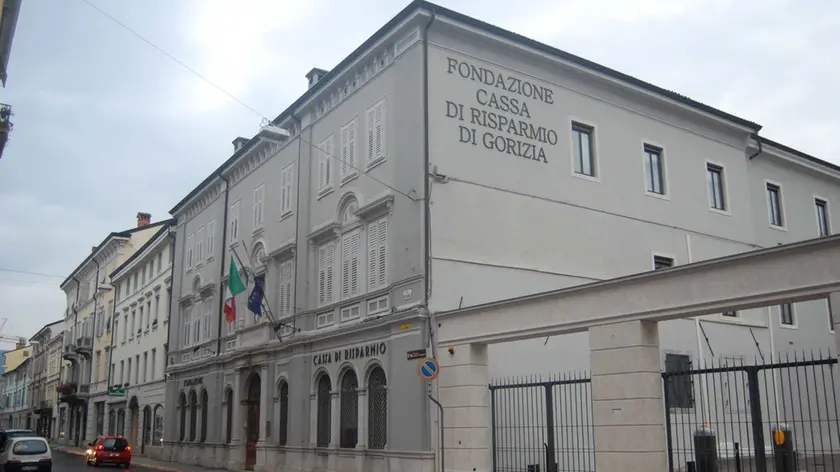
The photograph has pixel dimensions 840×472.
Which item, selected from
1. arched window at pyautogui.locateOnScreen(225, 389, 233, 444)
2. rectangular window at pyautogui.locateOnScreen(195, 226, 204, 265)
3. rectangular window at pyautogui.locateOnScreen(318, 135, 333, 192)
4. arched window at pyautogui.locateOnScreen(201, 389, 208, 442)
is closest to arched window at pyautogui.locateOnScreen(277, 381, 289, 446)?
arched window at pyautogui.locateOnScreen(225, 389, 233, 444)

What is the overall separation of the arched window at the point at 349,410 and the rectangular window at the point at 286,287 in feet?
14.5

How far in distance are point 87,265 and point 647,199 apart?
53774 millimetres

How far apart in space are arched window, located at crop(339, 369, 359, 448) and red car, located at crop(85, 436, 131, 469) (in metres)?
17.2

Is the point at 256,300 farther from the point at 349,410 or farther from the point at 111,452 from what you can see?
the point at 111,452

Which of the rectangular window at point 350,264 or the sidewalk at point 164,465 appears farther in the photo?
the sidewalk at point 164,465

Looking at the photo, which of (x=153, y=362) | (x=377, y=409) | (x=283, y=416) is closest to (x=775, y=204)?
(x=377, y=409)

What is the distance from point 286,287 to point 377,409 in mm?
7420

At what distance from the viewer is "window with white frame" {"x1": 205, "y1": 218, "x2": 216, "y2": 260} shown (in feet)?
114


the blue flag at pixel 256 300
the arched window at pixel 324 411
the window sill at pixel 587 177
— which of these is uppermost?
the window sill at pixel 587 177

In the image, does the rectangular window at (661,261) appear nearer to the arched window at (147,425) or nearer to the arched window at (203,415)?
the arched window at (203,415)

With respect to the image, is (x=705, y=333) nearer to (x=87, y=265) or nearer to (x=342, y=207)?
(x=342, y=207)

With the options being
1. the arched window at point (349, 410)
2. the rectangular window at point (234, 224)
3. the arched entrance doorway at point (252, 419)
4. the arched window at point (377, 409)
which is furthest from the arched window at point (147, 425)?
the arched window at point (377, 409)

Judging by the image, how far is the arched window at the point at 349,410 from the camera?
2208 centimetres

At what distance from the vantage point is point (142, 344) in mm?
46062
